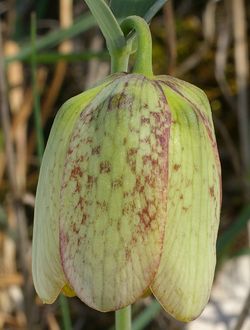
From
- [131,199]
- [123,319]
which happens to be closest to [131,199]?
[131,199]

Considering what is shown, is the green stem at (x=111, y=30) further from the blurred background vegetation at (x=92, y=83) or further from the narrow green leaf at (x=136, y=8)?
the blurred background vegetation at (x=92, y=83)

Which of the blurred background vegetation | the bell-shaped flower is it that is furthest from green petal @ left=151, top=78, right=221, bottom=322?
the blurred background vegetation

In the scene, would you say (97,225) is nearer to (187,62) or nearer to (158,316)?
(158,316)

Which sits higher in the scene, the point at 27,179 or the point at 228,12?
the point at 228,12

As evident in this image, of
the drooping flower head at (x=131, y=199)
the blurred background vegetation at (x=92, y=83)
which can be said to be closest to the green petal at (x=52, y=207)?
the drooping flower head at (x=131, y=199)

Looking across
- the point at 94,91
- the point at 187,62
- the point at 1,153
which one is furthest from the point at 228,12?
the point at 94,91

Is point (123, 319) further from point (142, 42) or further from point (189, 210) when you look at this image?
point (142, 42)
